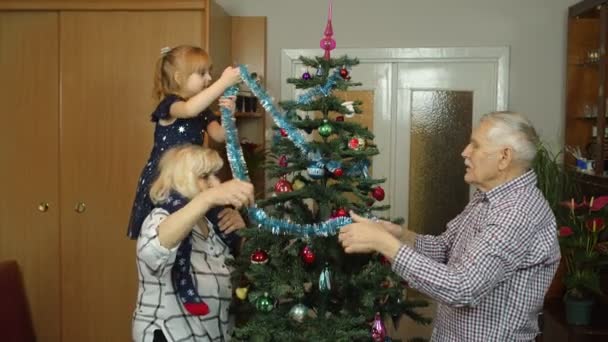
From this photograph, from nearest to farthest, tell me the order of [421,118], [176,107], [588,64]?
[176,107] < [588,64] < [421,118]

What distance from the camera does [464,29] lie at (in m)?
4.02

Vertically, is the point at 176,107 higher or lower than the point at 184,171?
higher

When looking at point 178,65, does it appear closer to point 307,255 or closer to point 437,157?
point 307,255

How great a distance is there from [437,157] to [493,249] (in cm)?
253

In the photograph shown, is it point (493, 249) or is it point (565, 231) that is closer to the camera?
point (493, 249)

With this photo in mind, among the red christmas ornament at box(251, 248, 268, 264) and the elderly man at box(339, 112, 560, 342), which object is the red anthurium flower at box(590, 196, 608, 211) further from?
the red christmas ornament at box(251, 248, 268, 264)

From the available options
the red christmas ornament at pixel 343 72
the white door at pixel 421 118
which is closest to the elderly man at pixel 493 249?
the red christmas ornament at pixel 343 72

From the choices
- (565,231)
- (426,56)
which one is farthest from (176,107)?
(426,56)

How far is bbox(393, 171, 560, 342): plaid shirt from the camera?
166 centimetres

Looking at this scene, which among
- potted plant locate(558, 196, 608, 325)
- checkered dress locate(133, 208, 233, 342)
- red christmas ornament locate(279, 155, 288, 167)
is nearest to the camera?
checkered dress locate(133, 208, 233, 342)

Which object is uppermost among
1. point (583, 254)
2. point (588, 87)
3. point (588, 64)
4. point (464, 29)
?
point (464, 29)

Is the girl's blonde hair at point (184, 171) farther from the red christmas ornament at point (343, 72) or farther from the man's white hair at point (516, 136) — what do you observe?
the man's white hair at point (516, 136)

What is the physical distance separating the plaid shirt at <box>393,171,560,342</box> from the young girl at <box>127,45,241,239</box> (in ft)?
3.30

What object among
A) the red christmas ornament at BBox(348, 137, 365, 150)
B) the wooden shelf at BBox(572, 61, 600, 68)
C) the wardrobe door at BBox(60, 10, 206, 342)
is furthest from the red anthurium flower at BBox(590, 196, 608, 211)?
the wardrobe door at BBox(60, 10, 206, 342)
